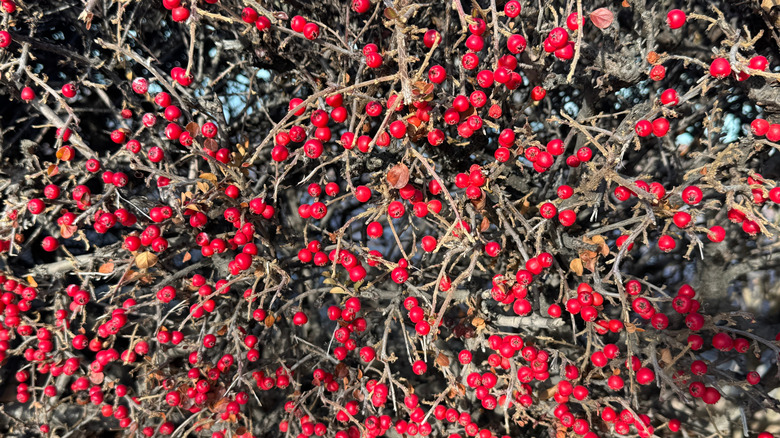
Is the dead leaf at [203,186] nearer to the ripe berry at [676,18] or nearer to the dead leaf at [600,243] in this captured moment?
the dead leaf at [600,243]

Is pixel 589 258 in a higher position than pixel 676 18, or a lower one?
lower

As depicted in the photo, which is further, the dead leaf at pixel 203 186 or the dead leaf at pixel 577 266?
the dead leaf at pixel 203 186

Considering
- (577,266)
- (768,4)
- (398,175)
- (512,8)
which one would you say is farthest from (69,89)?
(768,4)

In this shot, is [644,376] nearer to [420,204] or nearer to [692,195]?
[692,195]

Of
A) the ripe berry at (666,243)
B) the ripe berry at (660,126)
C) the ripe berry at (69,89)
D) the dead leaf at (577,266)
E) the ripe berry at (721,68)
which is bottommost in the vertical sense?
the dead leaf at (577,266)

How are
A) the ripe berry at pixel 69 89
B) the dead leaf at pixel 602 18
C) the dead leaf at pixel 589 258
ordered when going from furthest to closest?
the ripe berry at pixel 69 89
the dead leaf at pixel 589 258
the dead leaf at pixel 602 18

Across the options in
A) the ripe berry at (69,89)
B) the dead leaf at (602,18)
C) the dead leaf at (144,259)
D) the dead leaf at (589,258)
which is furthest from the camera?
the ripe berry at (69,89)

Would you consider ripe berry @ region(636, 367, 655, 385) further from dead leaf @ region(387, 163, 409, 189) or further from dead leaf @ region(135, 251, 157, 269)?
dead leaf @ region(135, 251, 157, 269)

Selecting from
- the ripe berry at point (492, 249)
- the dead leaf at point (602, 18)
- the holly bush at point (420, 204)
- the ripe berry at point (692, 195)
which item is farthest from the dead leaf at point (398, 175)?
the ripe berry at point (692, 195)

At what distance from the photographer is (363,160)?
2943 millimetres

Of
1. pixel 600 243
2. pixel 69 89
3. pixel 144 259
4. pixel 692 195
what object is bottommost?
pixel 600 243

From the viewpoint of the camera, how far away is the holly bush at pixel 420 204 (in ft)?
7.52

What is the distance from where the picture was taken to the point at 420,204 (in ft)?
7.72

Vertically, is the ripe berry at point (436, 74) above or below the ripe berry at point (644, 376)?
above
